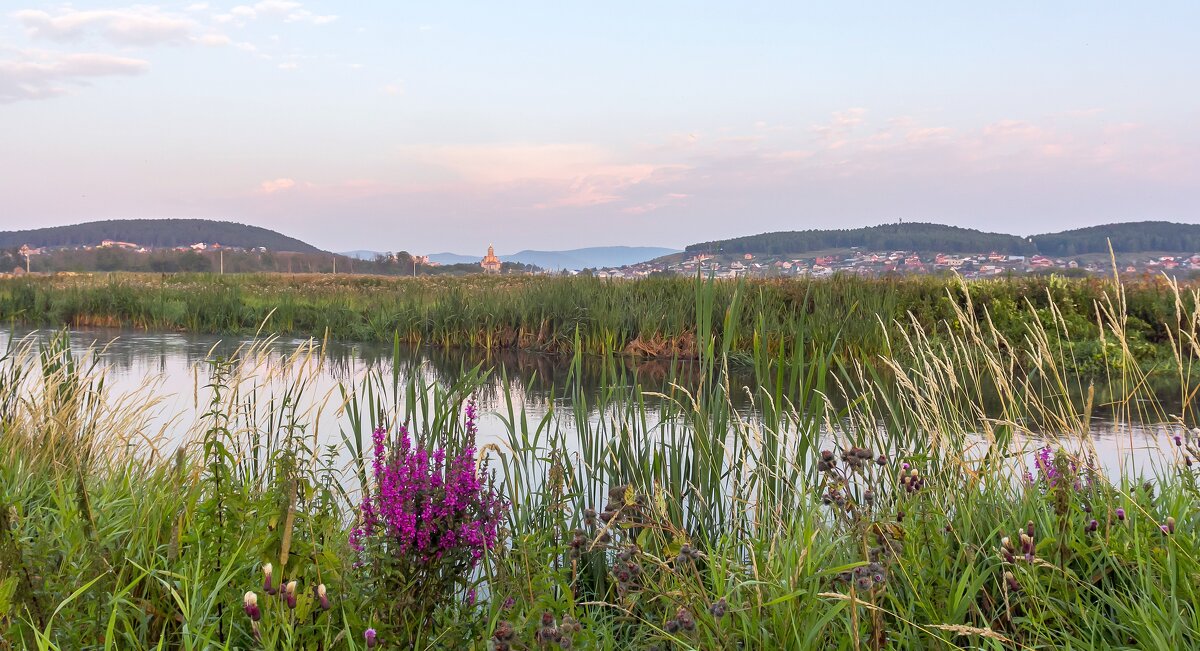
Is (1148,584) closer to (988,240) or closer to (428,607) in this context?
(428,607)

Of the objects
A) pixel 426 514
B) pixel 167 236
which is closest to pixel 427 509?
pixel 426 514

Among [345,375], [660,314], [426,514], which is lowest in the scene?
[345,375]

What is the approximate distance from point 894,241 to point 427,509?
37865mm

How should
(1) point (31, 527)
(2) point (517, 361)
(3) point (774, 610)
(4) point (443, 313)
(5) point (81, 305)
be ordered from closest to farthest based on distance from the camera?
(3) point (774, 610) → (1) point (31, 527) → (2) point (517, 361) → (4) point (443, 313) → (5) point (81, 305)

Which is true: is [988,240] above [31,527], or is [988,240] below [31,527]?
above

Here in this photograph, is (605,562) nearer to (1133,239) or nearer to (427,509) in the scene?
(427,509)

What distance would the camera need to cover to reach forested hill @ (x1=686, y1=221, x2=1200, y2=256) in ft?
113

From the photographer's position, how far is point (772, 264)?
1166 centimetres

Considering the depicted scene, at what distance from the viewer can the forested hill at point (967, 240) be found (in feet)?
113

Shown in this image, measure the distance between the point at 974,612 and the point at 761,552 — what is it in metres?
0.66

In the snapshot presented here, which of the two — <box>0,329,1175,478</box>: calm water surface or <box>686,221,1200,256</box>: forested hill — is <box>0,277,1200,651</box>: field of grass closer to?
<box>0,329,1175,478</box>: calm water surface

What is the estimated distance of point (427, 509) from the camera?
2.08 meters

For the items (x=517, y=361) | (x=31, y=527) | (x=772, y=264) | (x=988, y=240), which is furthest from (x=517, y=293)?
(x=988, y=240)

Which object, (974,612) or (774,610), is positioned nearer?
(774,610)
